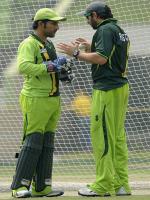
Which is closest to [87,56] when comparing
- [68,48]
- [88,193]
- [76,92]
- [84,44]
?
[68,48]

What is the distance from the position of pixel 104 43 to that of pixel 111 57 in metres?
0.15

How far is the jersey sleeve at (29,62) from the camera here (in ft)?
18.5

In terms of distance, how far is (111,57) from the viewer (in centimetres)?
569

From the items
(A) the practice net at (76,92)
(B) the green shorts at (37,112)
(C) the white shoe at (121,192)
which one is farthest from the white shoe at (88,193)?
(A) the practice net at (76,92)

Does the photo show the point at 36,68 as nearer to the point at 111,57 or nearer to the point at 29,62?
the point at 29,62

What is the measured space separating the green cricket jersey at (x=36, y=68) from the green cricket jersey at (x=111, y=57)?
354 millimetres

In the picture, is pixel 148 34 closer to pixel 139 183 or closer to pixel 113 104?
pixel 139 183

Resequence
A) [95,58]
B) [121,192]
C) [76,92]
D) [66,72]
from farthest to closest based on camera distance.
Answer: [76,92], [121,192], [66,72], [95,58]

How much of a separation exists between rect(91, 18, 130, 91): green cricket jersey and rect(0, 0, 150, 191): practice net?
2594 mm

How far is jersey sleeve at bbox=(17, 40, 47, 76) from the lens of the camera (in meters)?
5.65

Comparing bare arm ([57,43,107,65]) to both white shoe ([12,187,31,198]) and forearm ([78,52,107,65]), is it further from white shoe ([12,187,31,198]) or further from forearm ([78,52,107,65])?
white shoe ([12,187,31,198])

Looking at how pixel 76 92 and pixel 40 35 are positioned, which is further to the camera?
pixel 76 92

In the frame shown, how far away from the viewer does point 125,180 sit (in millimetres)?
5938

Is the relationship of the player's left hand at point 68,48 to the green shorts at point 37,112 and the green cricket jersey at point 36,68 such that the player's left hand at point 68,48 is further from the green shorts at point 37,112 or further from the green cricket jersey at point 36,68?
the green shorts at point 37,112
